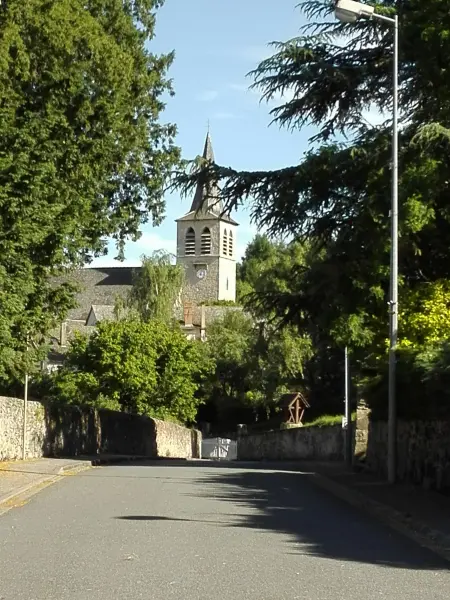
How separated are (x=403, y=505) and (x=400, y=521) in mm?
1468

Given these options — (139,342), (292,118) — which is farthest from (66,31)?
(139,342)

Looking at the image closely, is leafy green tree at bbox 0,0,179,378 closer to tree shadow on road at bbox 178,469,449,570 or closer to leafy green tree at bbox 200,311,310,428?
tree shadow on road at bbox 178,469,449,570

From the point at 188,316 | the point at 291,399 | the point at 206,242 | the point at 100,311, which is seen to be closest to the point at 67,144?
the point at 291,399

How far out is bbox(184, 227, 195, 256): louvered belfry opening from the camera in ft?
463

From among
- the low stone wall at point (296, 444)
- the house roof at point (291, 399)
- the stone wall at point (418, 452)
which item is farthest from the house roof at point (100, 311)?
the stone wall at point (418, 452)

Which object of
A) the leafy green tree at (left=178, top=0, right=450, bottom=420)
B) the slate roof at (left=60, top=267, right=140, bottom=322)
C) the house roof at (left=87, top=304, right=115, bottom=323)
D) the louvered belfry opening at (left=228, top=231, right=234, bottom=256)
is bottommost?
Answer: the leafy green tree at (left=178, top=0, right=450, bottom=420)

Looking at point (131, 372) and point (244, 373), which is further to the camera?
point (244, 373)

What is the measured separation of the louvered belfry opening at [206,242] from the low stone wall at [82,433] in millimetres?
78078

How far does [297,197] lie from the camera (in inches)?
1015

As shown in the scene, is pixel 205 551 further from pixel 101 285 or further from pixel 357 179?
pixel 101 285

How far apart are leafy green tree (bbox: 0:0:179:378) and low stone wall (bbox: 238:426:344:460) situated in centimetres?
1214

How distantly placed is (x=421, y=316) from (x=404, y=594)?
49.0ft

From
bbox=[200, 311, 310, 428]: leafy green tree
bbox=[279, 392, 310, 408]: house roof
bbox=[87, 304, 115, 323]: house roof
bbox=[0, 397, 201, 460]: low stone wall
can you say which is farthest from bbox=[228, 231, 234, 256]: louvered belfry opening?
bbox=[0, 397, 201, 460]: low stone wall

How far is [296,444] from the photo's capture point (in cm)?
4775
